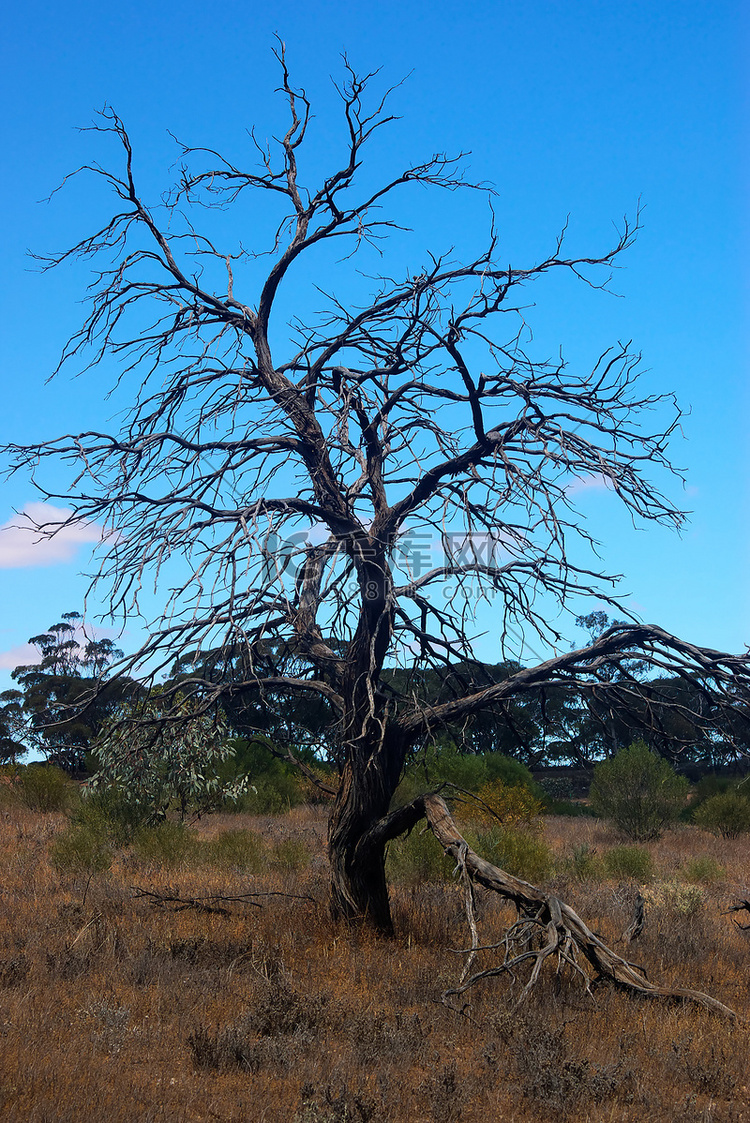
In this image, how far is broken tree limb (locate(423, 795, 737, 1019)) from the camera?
6.84m

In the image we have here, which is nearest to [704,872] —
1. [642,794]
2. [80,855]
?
[642,794]

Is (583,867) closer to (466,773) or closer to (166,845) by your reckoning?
(166,845)

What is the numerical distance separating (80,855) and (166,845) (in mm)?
1697

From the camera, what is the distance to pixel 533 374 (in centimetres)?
831

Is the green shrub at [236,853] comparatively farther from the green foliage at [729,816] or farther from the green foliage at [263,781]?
the green foliage at [729,816]

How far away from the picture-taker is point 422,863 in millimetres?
12836

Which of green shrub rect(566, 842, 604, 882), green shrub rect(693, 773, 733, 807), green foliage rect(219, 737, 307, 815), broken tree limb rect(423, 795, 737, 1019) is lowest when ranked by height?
green shrub rect(566, 842, 604, 882)

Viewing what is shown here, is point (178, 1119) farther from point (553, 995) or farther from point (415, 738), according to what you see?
point (415, 738)

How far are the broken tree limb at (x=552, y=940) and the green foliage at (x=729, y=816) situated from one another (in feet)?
54.9

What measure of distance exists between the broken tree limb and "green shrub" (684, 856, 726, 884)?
28.9 ft

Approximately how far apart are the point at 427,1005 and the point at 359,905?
1763 mm

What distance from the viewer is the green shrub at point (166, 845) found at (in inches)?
535

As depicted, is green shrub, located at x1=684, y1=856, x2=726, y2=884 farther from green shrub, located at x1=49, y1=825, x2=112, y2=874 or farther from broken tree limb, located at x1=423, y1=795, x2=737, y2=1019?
green shrub, located at x1=49, y1=825, x2=112, y2=874

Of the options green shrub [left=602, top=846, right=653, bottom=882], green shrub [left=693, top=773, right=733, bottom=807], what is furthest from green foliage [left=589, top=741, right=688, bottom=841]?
green shrub [left=602, top=846, right=653, bottom=882]
